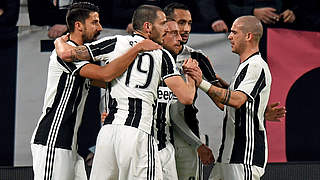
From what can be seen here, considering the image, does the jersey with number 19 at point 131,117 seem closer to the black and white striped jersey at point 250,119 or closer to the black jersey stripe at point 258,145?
the black and white striped jersey at point 250,119

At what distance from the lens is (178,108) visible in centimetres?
656

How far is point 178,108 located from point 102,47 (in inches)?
43.1

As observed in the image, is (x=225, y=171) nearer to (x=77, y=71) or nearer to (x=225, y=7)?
(x=77, y=71)

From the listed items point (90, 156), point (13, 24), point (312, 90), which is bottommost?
point (90, 156)

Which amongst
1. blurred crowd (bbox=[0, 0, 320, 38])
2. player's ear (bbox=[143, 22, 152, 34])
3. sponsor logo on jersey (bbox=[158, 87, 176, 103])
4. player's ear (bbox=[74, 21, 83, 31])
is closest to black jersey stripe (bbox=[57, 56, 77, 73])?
player's ear (bbox=[74, 21, 83, 31])

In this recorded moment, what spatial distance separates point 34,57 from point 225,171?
269 cm

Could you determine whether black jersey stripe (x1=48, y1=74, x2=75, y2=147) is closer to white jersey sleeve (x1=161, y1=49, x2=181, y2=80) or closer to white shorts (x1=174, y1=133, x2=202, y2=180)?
white jersey sleeve (x1=161, y1=49, x2=181, y2=80)

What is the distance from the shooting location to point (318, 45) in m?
8.39

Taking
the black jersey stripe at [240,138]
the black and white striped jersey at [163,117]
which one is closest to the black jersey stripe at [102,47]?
the black and white striped jersey at [163,117]

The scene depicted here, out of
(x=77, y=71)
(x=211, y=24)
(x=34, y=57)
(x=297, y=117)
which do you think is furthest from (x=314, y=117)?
(x=77, y=71)

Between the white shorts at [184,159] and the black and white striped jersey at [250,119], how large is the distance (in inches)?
21.3

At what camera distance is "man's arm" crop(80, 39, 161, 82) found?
563 centimetres

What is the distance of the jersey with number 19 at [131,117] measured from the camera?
18.4 feet

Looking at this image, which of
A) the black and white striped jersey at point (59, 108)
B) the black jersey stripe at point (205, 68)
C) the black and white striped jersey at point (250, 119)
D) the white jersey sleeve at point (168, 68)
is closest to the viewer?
the white jersey sleeve at point (168, 68)
